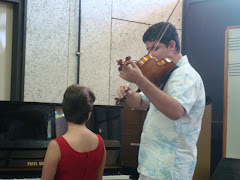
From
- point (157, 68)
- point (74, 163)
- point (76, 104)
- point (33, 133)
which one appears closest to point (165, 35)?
point (157, 68)

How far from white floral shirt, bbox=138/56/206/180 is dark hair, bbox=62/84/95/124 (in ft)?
1.02

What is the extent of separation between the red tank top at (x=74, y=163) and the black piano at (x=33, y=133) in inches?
28.5

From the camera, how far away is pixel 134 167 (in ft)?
9.09

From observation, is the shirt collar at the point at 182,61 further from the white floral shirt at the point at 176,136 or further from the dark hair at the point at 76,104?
the dark hair at the point at 76,104

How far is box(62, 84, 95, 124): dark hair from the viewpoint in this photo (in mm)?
1659

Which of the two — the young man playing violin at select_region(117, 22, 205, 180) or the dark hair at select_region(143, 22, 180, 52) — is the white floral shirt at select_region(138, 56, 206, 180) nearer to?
the young man playing violin at select_region(117, 22, 205, 180)

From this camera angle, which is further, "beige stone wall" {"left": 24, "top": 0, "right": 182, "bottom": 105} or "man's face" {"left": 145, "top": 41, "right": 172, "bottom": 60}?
"beige stone wall" {"left": 24, "top": 0, "right": 182, "bottom": 105}

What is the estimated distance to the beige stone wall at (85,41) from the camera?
135 inches

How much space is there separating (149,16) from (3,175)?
259 cm

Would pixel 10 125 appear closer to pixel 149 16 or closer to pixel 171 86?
pixel 171 86

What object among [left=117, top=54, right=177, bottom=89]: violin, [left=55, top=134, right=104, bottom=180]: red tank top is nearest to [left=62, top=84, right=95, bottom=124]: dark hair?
[left=55, top=134, right=104, bottom=180]: red tank top

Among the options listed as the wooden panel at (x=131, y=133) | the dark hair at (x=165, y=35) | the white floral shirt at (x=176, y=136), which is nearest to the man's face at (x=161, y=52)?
the dark hair at (x=165, y=35)

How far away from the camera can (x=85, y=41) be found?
3.71 metres

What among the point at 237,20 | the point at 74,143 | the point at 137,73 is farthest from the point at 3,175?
the point at 237,20
